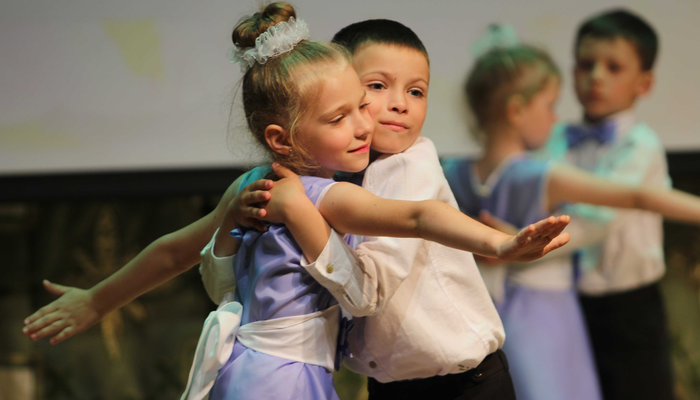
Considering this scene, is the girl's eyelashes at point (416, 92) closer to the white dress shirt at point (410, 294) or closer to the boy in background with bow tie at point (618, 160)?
the white dress shirt at point (410, 294)

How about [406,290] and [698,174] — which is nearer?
[406,290]

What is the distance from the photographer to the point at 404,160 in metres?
0.94

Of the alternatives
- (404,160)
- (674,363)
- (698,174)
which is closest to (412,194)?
(404,160)

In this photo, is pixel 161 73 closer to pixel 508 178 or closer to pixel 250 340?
pixel 508 178

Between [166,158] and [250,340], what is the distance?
1365 mm

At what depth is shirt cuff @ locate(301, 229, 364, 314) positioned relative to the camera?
2.71 feet

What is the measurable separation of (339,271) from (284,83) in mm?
281

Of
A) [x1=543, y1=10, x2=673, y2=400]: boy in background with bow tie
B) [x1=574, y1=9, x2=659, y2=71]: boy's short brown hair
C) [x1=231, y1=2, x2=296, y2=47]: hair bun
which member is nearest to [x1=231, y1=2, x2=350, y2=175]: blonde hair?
[x1=231, y1=2, x2=296, y2=47]: hair bun

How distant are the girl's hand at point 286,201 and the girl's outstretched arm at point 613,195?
1.47 metres

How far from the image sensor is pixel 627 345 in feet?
7.25

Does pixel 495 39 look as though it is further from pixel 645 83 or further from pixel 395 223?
pixel 395 223

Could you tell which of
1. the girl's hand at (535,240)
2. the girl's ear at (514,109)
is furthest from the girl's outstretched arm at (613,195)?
the girl's hand at (535,240)

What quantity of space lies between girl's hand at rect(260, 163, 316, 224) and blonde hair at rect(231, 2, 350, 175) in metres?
0.05

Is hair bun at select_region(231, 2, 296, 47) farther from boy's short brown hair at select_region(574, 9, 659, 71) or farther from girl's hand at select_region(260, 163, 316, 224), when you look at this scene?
boy's short brown hair at select_region(574, 9, 659, 71)
